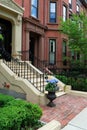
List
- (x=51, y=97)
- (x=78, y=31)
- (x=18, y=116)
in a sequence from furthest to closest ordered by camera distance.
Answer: (x=78, y=31), (x=51, y=97), (x=18, y=116)

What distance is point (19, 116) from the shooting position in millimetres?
5137

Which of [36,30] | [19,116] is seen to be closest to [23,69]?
[36,30]

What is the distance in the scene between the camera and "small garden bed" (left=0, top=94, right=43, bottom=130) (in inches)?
190

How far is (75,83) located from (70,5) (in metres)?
11.6

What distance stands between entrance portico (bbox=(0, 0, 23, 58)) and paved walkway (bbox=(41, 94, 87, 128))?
489 centimetres

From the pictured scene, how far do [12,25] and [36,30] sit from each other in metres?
2.63

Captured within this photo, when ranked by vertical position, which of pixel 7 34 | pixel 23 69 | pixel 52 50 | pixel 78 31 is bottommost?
pixel 23 69

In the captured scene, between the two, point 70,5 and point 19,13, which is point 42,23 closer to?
point 19,13

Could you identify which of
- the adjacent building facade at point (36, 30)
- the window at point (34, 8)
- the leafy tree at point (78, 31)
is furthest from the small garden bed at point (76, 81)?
the window at point (34, 8)

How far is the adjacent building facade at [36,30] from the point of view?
536 inches

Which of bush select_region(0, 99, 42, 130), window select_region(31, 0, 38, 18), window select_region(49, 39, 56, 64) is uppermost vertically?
window select_region(31, 0, 38, 18)

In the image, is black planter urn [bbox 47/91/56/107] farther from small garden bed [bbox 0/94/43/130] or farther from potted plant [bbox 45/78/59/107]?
small garden bed [bbox 0/94/43/130]

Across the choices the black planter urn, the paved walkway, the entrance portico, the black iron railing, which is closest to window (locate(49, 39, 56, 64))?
the entrance portico

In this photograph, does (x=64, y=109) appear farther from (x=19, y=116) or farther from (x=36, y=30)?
(x=36, y=30)
